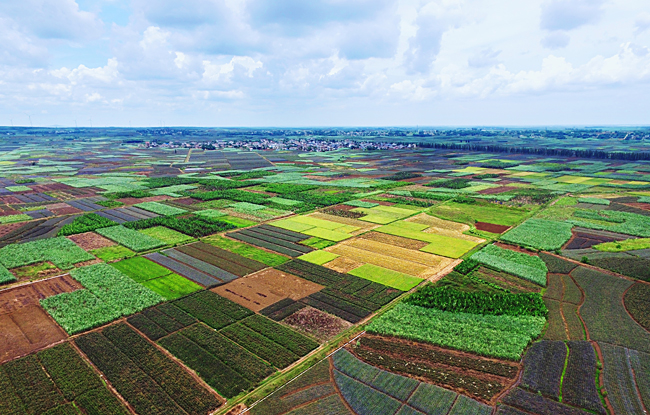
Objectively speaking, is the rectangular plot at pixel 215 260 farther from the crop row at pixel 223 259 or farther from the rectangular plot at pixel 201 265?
the rectangular plot at pixel 201 265

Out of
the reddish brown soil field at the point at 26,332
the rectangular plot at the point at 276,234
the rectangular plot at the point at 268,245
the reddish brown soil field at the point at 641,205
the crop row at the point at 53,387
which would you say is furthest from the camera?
the reddish brown soil field at the point at 641,205

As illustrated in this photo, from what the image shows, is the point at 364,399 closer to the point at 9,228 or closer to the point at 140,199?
the point at 9,228

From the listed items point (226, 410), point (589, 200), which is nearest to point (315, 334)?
point (226, 410)

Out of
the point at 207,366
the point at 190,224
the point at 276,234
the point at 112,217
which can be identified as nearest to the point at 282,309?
the point at 207,366

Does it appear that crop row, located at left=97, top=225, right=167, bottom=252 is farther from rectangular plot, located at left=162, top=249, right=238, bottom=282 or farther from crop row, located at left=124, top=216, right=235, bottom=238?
rectangular plot, located at left=162, top=249, right=238, bottom=282

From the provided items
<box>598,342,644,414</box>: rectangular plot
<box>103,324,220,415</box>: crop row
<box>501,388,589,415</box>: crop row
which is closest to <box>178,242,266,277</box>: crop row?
<box>103,324,220,415</box>: crop row

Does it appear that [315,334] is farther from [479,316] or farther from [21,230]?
[21,230]

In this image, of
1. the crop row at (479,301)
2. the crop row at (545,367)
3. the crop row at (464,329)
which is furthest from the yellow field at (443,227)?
the crop row at (545,367)
